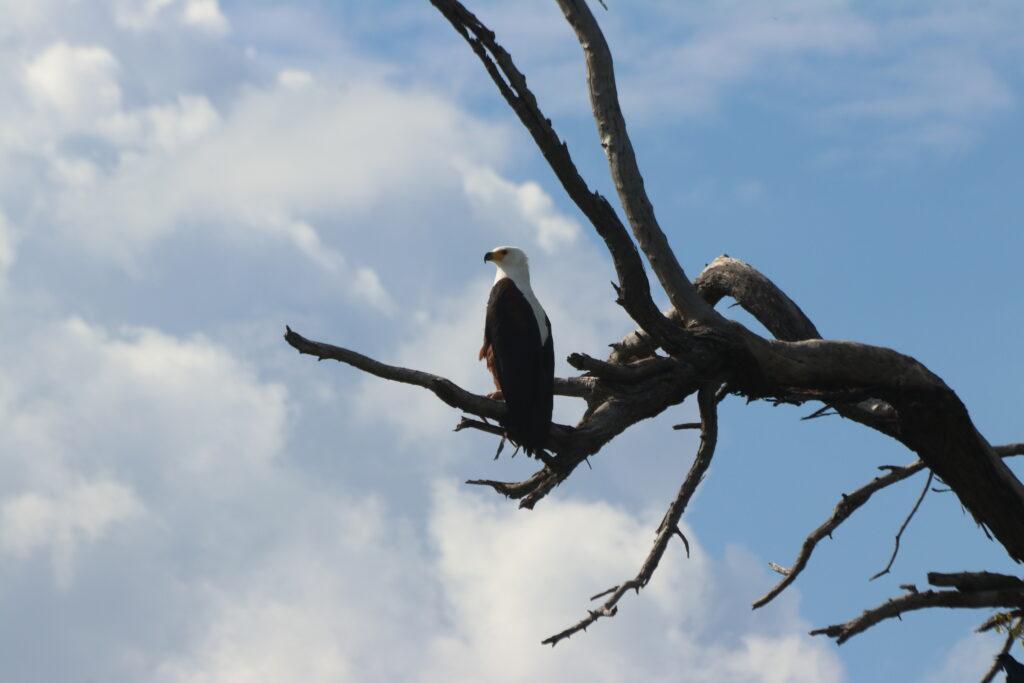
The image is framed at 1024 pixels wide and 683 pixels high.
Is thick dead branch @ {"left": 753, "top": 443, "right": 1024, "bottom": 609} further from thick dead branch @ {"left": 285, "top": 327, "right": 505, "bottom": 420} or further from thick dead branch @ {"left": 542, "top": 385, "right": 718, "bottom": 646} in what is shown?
thick dead branch @ {"left": 285, "top": 327, "right": 505, "bottom": 420}

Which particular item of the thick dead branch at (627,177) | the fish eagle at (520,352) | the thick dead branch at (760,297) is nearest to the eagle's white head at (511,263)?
the fish eagle at (520,352)

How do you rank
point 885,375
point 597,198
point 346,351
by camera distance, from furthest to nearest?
1. point 885,375
2. point 597,198
3. point 346,351

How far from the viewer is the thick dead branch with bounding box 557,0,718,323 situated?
20.1 feet

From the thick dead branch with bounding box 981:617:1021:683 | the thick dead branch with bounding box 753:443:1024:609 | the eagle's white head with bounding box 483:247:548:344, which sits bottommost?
the thick dead branch with bounding box 981:617:1021:683

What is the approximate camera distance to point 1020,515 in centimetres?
612

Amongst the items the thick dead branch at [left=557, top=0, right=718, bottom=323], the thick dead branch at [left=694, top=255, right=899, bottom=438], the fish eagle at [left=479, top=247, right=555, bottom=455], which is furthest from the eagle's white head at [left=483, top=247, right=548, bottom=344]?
the thick dead branch at [left=557, top=0, right=718, bottom=323]

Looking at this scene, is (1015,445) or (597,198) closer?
(597,198)

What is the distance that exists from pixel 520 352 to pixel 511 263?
157 centimetres

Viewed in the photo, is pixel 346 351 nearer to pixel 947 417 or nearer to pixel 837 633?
pixel 837 633

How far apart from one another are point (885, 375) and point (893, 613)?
1.13 meters

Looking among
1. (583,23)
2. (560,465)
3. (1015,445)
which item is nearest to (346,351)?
(560,465)

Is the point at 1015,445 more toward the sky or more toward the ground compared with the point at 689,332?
more toward the ground

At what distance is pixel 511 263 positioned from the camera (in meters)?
8.52

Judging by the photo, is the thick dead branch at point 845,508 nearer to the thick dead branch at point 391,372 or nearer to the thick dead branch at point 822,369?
the thick dead branch at point 822,369
